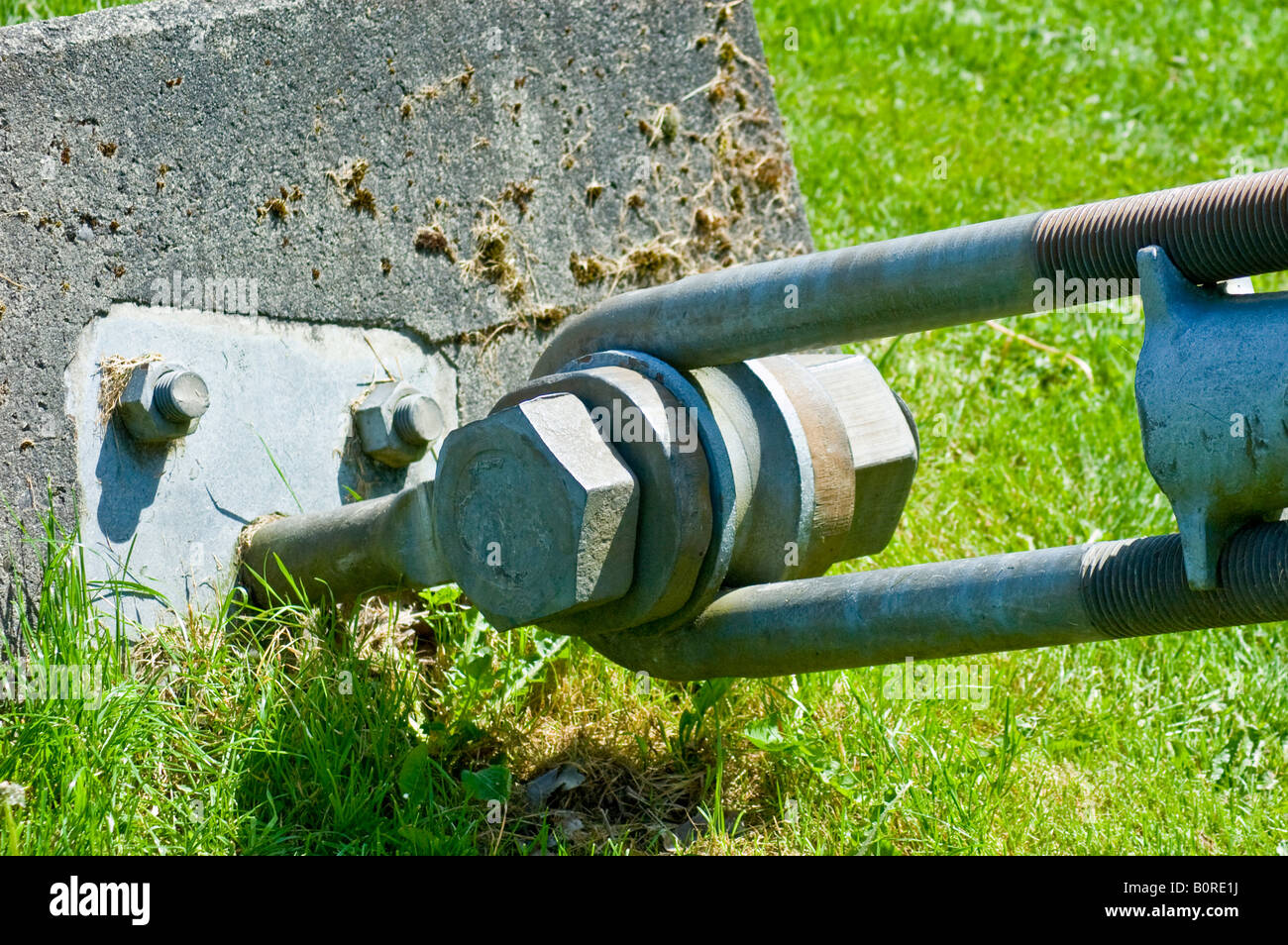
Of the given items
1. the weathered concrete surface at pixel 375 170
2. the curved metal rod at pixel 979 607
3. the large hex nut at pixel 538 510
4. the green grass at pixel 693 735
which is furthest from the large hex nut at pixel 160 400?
the curved metal rod at pixel 979 607

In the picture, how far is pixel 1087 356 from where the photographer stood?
4070 millimetres

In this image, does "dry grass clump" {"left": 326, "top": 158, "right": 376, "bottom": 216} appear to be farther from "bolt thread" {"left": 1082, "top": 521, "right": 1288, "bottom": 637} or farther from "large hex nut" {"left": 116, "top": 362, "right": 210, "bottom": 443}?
"bolt thread" {"left": 1082, "top": 521, "right": 1288, "bottom": 637}

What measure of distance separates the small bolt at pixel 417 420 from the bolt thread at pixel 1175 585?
1.46 metres

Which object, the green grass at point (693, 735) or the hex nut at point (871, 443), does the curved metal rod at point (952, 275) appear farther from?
the green grass at point (693, 735)

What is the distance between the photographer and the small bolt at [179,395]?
2484mm

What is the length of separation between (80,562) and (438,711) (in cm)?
69

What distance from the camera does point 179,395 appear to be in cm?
249

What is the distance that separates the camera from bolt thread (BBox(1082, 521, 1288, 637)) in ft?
5.58

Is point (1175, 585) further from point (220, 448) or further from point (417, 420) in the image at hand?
point (220, 448)

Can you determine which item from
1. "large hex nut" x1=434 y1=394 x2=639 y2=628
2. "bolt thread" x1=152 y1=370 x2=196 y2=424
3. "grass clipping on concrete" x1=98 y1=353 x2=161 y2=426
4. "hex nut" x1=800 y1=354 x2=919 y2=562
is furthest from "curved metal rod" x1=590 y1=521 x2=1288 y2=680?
"grass clipping on concrete" x1=98 y1=353 x2=161 y2=426

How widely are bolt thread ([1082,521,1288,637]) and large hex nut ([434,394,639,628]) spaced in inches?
26.8

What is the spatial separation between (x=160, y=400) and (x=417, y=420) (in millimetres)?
555

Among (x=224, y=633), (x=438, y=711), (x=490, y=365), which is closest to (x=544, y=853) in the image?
(x=438, y=711)

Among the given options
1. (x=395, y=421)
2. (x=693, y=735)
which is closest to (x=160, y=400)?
(x=395, y=421)
